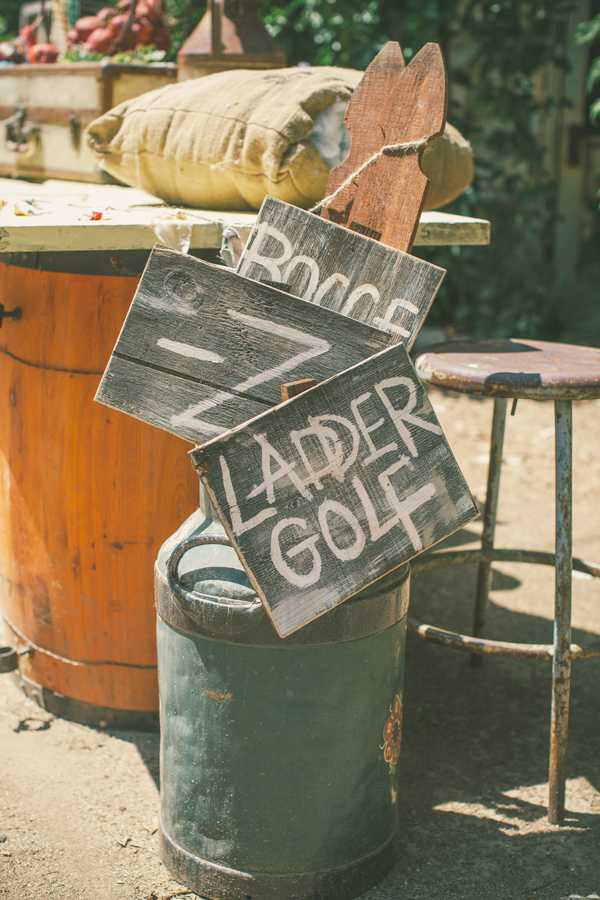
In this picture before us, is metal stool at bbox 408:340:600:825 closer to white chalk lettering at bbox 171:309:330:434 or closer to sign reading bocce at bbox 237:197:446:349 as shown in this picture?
sign reading bocce at bbox 237:197:446:349

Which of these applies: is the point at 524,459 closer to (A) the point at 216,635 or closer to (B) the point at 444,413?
(B) the point at 444,413

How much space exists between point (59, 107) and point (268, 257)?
1.48 meters

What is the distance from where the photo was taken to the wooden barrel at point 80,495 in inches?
72.2

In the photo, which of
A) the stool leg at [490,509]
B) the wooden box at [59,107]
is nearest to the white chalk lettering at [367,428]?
the stool leg at [490,509]

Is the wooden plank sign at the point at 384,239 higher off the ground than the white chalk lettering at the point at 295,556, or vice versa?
the wooden plank sign at the point at 384,239

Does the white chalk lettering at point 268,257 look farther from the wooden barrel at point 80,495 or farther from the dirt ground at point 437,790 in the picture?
the dirt ground at point 437,790

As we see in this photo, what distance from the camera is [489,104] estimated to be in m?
5.06

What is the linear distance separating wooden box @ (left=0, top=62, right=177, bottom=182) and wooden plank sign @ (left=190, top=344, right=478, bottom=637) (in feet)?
4.89

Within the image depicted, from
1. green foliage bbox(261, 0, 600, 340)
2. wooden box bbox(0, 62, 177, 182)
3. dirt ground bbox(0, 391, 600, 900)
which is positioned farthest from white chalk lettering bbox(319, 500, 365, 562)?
green foliage bbox(261, 0, 600, 340)

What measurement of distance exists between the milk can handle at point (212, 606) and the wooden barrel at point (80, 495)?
0.46 m

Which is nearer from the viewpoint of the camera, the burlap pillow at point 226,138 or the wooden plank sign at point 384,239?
the wooden plank sign at point 384,239

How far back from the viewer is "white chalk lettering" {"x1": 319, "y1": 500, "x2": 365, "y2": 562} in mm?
1249

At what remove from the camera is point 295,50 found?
500 centimetres

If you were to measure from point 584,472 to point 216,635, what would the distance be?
3.05 m
